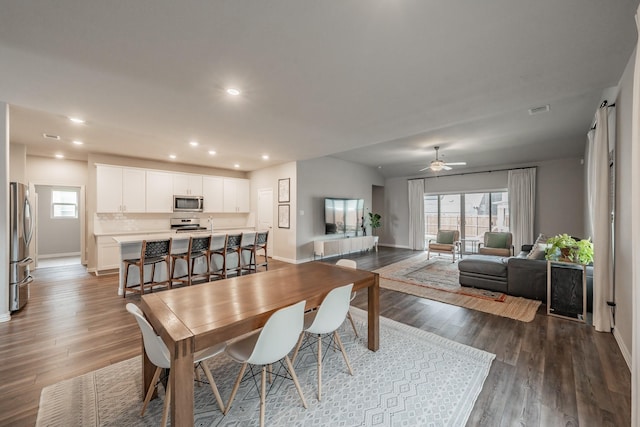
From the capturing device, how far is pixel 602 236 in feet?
9.16

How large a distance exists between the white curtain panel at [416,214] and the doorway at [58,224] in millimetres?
10079

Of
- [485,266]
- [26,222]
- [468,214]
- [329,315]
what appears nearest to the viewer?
[329,315]

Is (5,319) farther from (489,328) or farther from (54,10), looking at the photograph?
(489,328)

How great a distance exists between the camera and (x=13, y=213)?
3.19m

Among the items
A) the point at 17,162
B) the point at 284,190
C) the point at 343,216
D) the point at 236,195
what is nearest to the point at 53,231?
the point at 17,162

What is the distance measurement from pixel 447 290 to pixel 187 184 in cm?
663

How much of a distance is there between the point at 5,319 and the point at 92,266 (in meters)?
2.94

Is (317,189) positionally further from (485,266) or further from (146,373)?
(146,373)

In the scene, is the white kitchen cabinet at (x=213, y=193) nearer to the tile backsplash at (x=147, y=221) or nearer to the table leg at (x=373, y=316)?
the tile backsplash at (x=147, y=221)

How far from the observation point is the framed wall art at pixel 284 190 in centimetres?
668

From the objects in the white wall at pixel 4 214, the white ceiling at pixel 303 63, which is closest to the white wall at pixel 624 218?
the white ceiling at pixel 303 63

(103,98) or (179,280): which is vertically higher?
(103,98)

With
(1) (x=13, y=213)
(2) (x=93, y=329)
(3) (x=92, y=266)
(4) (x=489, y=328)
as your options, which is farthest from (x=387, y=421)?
(3) (x=92, y=266)

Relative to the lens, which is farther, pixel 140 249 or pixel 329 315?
pixel 140 249
